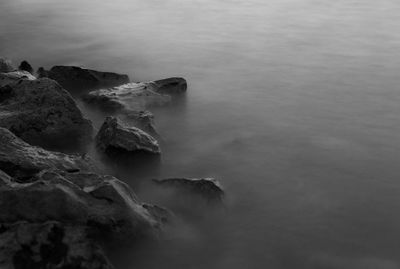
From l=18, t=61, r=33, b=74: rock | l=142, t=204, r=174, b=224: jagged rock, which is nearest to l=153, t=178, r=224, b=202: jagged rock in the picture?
l=142, t=204, r=174, b=224: jagged rock

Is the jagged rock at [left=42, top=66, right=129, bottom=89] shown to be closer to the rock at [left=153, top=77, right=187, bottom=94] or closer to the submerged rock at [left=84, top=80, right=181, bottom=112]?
the submerged rock at [left=84, top=80, right=181, bottom=112]

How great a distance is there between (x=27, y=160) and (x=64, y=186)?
3.16 feet

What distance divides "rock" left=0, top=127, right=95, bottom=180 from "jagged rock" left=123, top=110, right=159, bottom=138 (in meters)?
1.55

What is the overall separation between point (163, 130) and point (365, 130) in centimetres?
300

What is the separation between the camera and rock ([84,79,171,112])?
7957 millimetres

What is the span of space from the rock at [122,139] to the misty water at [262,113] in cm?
24

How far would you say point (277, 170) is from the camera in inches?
257

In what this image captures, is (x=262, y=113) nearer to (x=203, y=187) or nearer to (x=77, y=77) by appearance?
(x=203, y=187)

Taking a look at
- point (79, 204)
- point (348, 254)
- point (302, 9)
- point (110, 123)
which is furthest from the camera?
point (302, 9)

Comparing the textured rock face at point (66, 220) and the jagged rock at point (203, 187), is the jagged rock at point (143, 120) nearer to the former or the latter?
the jagged rock at point (203, 187)

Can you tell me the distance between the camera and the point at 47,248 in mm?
4219

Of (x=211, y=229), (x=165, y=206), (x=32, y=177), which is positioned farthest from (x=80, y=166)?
(x=211, y=229)

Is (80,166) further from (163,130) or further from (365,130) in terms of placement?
(365,130)

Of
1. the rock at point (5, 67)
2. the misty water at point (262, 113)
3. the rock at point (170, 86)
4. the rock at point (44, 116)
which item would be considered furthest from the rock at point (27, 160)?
the rock at point (5, 67)
